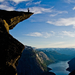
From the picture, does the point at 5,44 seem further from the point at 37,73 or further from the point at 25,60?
the point at 25,60

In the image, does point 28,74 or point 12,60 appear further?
point 28,74

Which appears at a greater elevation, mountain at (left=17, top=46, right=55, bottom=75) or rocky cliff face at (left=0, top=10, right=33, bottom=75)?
rocky cliff face at (left=0, top=10, right=33, bottom=75)

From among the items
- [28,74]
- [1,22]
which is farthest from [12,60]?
[28,74]

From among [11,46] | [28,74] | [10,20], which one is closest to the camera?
[11,46]

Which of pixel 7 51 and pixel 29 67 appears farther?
pixel 29 67

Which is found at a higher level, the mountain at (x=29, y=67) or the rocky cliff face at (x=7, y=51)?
the rocky cliff face at (x=7, y=51)

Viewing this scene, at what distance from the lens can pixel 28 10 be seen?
15805 mm

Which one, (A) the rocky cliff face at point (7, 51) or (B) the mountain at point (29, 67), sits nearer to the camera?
(A) the rocky cliff face at point (7, 51)

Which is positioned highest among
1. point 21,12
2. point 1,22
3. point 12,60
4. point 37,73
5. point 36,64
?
point 21,12

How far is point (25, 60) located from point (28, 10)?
117194 millimetres

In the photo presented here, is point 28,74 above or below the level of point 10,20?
below

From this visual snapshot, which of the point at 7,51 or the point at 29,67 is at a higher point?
the point at 7,51

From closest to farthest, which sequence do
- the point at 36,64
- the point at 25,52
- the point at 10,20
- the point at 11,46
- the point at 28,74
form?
1. the point at 11,46
2. the point at 10,20
3. the point at 28,74
4. the point at 36,64
5. the point at 25,52

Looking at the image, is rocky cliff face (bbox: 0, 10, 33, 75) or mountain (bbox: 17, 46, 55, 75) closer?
rocky cliff face (bbox: 0, 10, 33, 75)
